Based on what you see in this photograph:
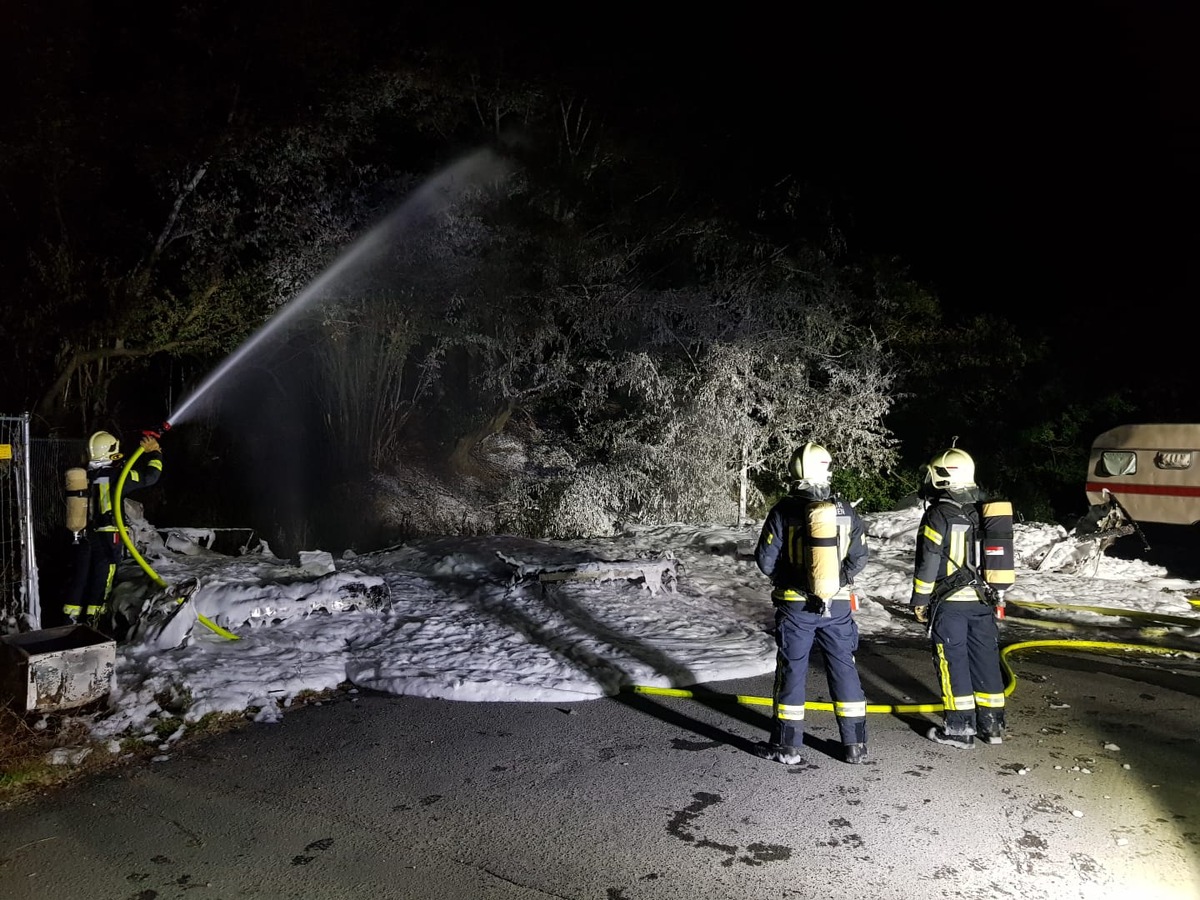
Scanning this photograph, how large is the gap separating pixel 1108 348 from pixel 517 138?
1316 centimetres

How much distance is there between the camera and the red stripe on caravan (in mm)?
10703

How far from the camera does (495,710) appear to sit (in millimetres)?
5887

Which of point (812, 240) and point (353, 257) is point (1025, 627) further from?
point (353, 257)

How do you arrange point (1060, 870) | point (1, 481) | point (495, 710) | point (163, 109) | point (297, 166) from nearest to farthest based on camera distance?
point (1060, 870)
point (495, 710)
point (1, 481)
point (163, 109)
point (297, 166)

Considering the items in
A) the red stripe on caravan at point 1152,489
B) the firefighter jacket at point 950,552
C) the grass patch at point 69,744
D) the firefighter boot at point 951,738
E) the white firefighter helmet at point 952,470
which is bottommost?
the firefighter boot at point 951,738

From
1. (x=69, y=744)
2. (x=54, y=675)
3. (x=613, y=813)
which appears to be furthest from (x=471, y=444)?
(x=613, y=813)

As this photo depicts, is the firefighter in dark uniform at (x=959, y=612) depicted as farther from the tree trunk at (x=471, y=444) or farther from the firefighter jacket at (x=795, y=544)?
the tree trunk at (x=471, y=444)

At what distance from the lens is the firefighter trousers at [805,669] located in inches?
197

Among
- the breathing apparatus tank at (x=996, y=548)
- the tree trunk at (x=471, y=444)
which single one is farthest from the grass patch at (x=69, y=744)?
the tree trunk at (x=471, y=444)

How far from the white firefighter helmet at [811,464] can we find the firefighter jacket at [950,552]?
2.58 ft

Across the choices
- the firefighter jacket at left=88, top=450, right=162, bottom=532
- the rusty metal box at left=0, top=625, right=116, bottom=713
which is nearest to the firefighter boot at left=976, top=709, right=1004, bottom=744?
the rusty metal box at left=0, top=625, right=116, bottom=713

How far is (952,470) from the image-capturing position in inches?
212

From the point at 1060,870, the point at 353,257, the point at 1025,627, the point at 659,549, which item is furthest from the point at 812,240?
the point at 1060,870

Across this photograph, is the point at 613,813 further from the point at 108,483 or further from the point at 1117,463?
the point at 1117,463
